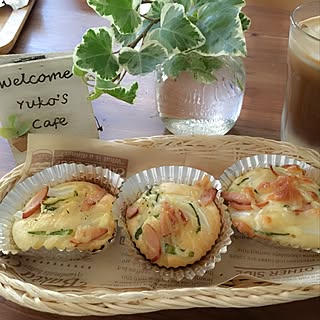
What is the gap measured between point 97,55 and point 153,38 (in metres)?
0.08

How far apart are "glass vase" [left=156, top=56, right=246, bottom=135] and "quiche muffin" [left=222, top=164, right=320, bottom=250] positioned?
13cm

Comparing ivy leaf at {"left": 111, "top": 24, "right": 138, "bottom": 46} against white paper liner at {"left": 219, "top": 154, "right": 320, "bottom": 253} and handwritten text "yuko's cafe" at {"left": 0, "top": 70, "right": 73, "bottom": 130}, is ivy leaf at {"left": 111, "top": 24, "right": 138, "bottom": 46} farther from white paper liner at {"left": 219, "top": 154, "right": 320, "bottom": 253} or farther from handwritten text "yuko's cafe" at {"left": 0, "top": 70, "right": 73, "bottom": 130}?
white paper liner at {"left": 219, "top": 154, "right": 320, "bottom": 253}

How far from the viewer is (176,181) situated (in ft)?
3.07

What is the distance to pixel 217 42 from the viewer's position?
84 cm

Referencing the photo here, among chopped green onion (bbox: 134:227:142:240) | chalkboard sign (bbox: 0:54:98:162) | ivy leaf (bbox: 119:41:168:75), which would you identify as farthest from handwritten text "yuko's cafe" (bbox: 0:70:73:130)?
chopped green onion (bbox: 134:227:142:240)

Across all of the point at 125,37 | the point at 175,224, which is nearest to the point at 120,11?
the point at 125,37

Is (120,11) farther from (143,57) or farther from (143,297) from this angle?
(143,297)

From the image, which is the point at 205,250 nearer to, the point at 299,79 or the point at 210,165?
the point at 210,165

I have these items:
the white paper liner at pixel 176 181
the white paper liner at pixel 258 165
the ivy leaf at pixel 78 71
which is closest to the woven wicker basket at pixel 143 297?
the white paper liner at pixel 176 181

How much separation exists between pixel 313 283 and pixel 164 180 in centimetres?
28

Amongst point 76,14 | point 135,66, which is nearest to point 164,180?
point 135,66

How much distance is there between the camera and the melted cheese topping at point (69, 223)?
2.74ft

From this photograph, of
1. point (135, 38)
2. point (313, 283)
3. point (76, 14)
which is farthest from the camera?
point (76, 14)

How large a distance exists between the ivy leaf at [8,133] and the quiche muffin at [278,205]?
0.33m
